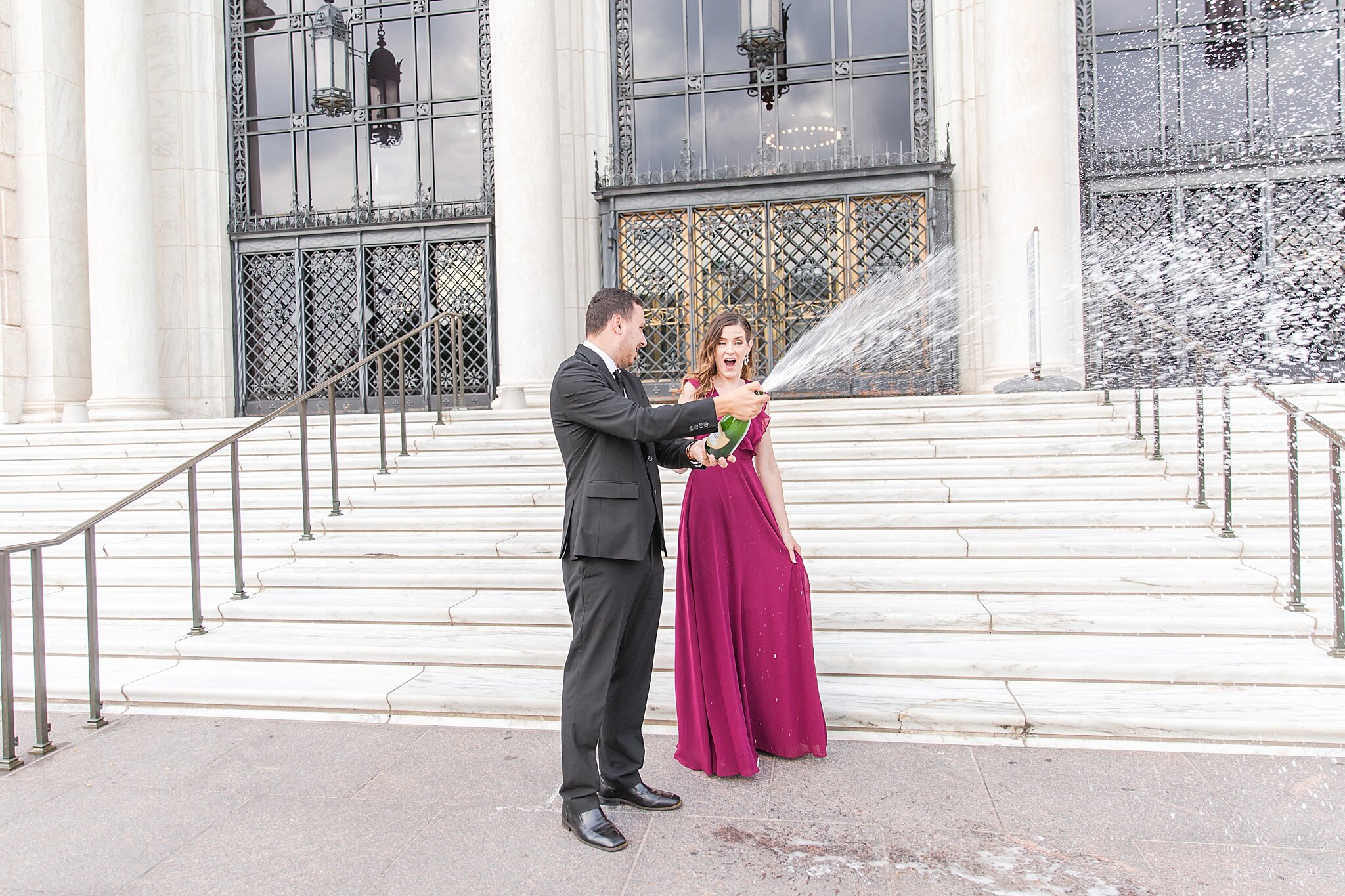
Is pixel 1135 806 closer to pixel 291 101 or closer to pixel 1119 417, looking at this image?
pixel 1119 417

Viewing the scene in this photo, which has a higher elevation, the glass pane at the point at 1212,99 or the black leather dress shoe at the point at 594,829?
the glass pane at the point at 1212,99

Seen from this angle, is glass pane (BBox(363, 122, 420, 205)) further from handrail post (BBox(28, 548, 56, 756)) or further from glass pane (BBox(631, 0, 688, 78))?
handrail post (BBox(28, 548, 56, 756))

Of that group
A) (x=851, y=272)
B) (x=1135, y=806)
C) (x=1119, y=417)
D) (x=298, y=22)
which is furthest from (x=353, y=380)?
(x=1135, y=806)

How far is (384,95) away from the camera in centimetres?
1371

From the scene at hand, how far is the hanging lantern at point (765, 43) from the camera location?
38.9ft

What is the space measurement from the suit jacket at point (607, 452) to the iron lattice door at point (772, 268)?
874cm

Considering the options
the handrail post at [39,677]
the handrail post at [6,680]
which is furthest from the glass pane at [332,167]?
the handrail post at [6,680]

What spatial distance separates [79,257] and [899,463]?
1247 cm

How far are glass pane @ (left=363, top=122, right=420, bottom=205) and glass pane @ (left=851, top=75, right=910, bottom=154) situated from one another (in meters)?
6.88

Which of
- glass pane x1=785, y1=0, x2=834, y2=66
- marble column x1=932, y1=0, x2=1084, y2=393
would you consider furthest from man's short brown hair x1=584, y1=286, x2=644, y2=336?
glass pane x1=785, y1=0, x2=834, y2=66

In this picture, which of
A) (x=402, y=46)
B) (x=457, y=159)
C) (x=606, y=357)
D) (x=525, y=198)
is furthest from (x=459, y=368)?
(x=606, y=357)

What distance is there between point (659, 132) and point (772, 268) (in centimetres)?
→ 285

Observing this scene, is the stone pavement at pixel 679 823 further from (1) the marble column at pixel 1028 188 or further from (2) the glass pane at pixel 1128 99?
(2) the glass pane at pixel 1128 99

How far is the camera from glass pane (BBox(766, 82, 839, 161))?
491 inches
